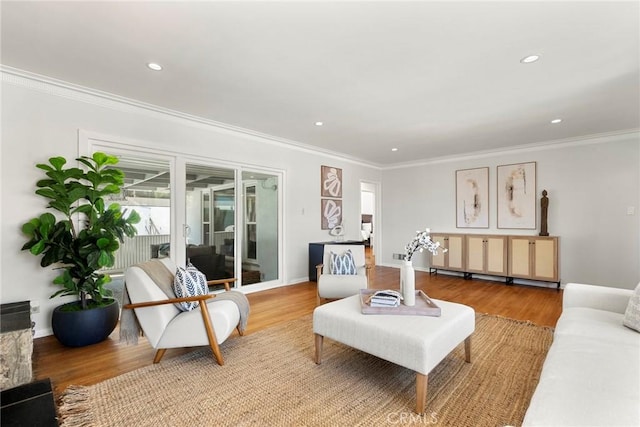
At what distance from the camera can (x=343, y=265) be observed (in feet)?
12.9

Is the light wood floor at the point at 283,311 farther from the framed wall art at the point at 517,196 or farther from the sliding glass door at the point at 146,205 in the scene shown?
the framed wall art at the point at 517,196

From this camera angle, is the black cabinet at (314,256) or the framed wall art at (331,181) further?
the framed wall art at (331,181)

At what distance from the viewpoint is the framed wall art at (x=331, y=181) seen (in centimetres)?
575

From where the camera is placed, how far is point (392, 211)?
278 inches

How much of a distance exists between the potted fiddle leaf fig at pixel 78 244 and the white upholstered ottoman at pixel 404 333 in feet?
6.74

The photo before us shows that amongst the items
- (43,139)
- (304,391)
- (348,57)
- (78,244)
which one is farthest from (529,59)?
(43,139)

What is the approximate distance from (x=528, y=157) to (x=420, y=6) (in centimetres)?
467

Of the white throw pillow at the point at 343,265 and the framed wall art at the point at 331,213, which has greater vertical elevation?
the framed wall art at the point at 331,213

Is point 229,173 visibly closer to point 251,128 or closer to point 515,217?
point 251,128

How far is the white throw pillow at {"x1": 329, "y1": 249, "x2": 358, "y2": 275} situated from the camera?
392 cm

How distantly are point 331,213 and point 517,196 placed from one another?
134 inches

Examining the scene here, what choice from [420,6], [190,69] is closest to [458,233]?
[420,6]

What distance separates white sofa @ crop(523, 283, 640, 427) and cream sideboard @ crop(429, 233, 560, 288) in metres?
3.04

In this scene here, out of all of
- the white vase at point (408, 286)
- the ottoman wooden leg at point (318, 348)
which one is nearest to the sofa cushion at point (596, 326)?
the white vase at point (408, 286)
